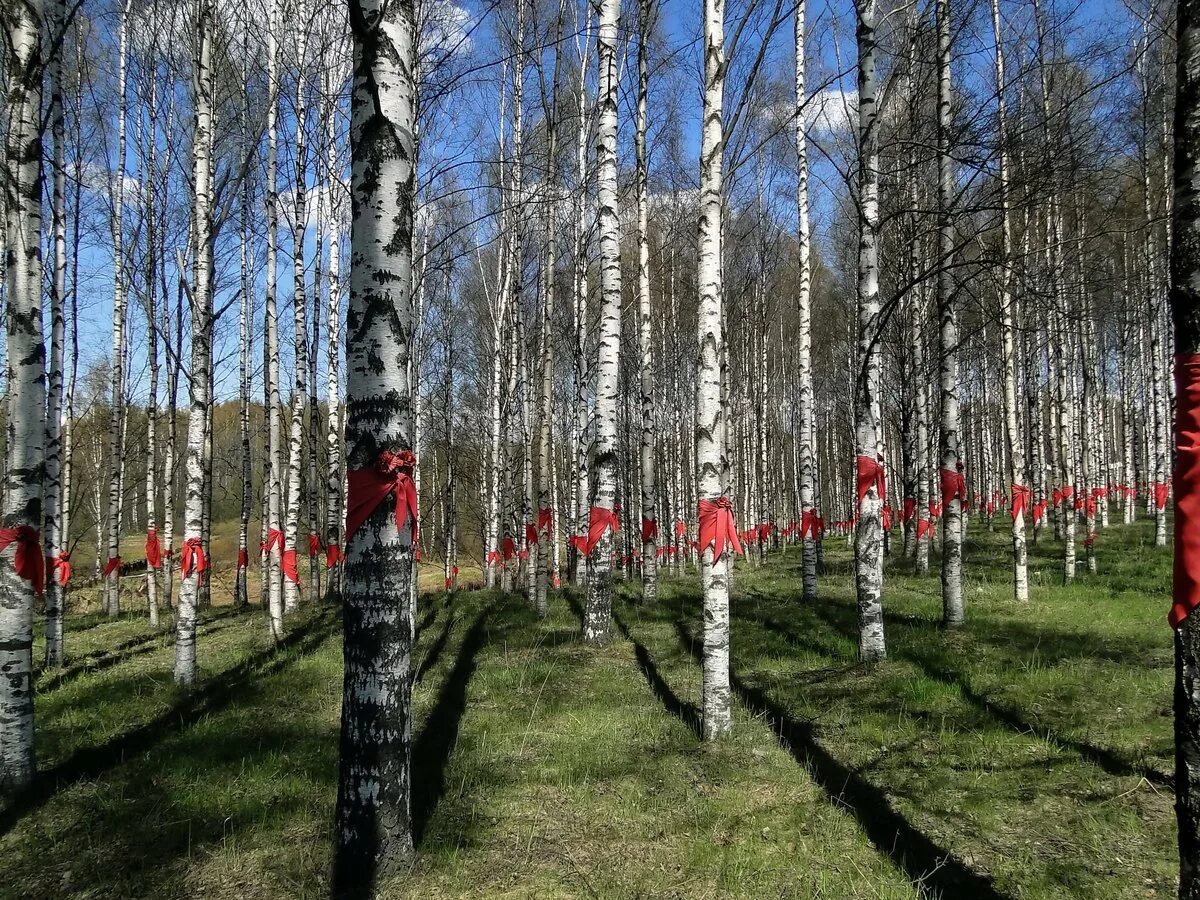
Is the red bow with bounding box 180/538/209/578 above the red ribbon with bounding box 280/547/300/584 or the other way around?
above

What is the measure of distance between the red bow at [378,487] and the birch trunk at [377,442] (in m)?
0.04

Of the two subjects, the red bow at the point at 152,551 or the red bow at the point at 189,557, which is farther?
the red bow at the point at 152,551

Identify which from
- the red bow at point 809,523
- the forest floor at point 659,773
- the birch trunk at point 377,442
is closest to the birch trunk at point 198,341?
the forest floor at point 659,773

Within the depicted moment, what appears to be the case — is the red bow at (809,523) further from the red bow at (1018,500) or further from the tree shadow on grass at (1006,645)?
the red bow at (1018,500)

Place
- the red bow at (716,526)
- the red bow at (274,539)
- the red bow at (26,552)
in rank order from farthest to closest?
the red bow at (274,539), the red bow at (716,526), the red bow at (26,552)

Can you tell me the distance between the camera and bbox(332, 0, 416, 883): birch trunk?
3029mm

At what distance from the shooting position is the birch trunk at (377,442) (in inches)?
119

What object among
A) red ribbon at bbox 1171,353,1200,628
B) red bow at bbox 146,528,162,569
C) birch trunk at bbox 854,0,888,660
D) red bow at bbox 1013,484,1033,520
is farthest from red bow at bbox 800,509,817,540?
red bow at bbox 146,528,162,569

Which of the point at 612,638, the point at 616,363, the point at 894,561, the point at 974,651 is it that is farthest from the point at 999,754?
the point at 894,561

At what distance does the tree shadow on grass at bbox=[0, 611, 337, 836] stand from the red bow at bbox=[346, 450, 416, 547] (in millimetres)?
3060

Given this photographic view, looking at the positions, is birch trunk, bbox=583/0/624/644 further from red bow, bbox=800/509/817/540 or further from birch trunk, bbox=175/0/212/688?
birch trunk, bbox=175/0/212/688

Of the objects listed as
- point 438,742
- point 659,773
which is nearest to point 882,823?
point 659,773

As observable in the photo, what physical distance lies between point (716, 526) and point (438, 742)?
8.51 ft

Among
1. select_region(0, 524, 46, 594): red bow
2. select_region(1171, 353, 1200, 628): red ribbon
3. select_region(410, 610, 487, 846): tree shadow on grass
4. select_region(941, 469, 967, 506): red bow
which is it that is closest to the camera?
select_region(1171, 353, 1200, 628): red ribbon
